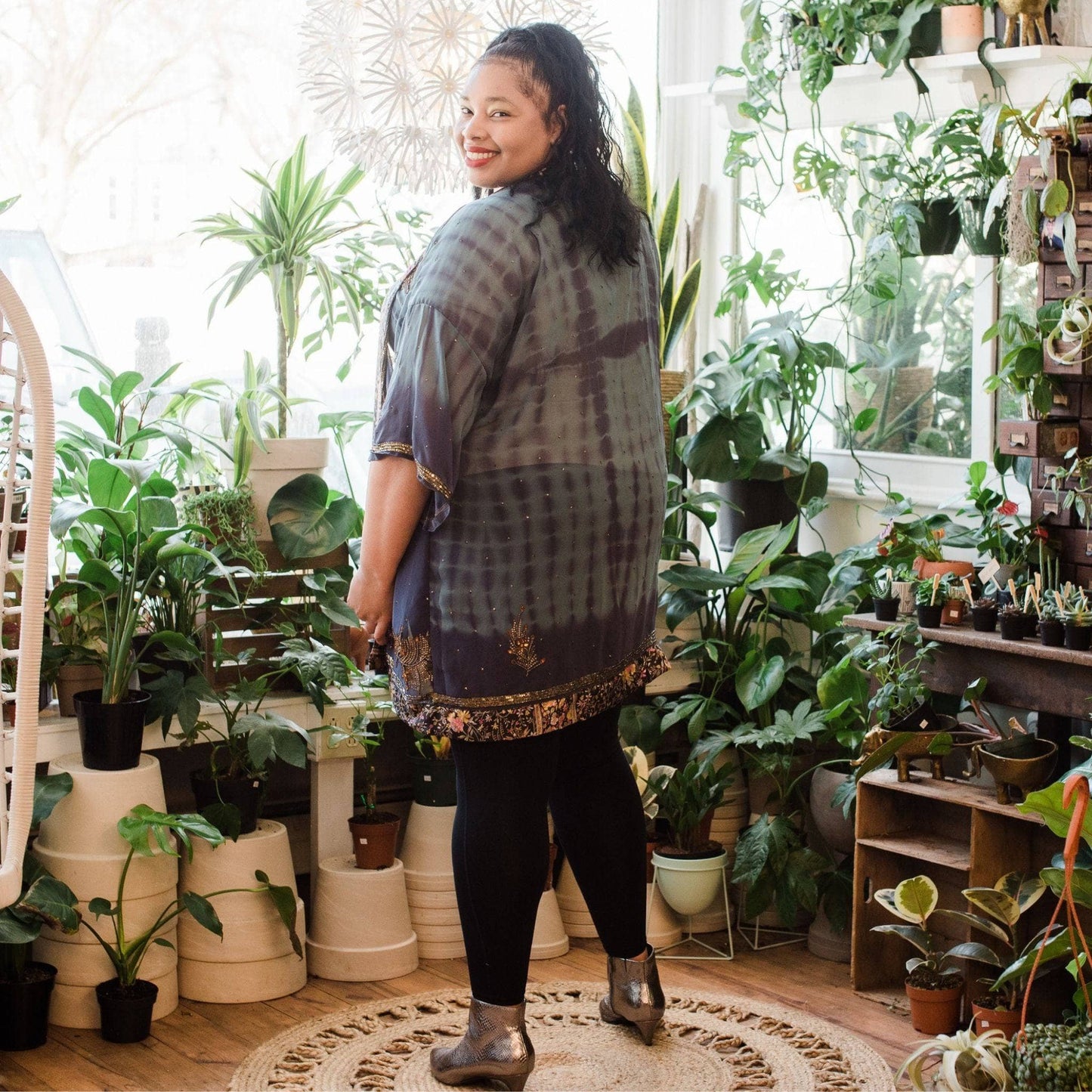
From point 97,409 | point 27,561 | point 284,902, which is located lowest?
point 284,902

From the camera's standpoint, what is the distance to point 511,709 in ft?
6.93

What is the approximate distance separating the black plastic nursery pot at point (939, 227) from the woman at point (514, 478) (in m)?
0.99

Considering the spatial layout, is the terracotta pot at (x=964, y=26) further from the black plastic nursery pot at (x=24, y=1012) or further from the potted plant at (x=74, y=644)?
the black plastic nursery pot at (x=24, y=1012)

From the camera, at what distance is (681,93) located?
11.1 ft

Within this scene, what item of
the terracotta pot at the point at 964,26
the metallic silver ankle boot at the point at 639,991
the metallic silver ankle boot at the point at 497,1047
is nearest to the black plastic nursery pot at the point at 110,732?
the metallic silver ankle boot at the point at 497,1047

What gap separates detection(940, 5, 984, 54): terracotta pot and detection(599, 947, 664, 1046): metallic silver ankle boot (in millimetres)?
1781

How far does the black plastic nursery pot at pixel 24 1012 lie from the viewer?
8.03ft

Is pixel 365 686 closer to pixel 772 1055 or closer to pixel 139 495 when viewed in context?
pixel 139 495

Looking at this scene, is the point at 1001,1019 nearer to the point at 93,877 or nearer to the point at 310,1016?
the point at 310,1016

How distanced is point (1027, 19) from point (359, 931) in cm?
207

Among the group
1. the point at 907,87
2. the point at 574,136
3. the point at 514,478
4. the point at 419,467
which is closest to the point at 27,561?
the point at 419,467

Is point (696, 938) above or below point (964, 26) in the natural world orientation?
below

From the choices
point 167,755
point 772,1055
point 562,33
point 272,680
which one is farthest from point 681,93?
point 772,1055

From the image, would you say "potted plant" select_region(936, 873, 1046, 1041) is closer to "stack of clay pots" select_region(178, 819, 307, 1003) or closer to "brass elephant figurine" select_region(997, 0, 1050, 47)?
"stack of clay pots" select_region(178, 819, 307, 1003)
